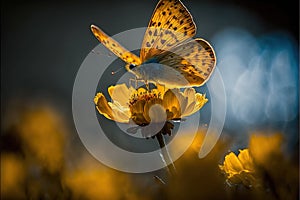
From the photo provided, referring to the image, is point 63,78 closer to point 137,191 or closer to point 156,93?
point 156,93

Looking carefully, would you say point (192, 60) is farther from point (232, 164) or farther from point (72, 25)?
point (72, 25)

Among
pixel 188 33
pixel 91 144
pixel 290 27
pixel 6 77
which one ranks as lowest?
pixel 6 77

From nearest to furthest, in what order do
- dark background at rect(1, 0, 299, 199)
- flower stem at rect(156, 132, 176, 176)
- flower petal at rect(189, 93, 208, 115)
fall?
flower stem at rect(156, 132, 176, 176) → flower petal at rect(189, 93, 208, 115) → dark background at rect(1, 0, 299, 199)

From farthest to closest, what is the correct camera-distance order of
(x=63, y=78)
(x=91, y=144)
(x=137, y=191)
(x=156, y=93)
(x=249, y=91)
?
(x=63, y=78) → (x=249, y=91) → (x=91, y=144) → (x=156, y=93) → (x=137, y=191)

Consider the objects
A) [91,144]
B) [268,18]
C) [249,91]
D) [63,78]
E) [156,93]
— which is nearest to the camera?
[156,93]

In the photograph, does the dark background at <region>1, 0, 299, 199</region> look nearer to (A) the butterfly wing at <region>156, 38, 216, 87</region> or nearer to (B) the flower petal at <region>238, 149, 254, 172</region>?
(A) the butterfly wing at <region>156, 38, 216, 87</region>

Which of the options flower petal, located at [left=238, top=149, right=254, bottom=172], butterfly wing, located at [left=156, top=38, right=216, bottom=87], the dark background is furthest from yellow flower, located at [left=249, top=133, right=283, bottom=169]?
the dark background

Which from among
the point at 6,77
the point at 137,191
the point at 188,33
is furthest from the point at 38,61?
the point at 137,191

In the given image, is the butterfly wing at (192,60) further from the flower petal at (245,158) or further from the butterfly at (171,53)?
the flower petal at (245,158)
